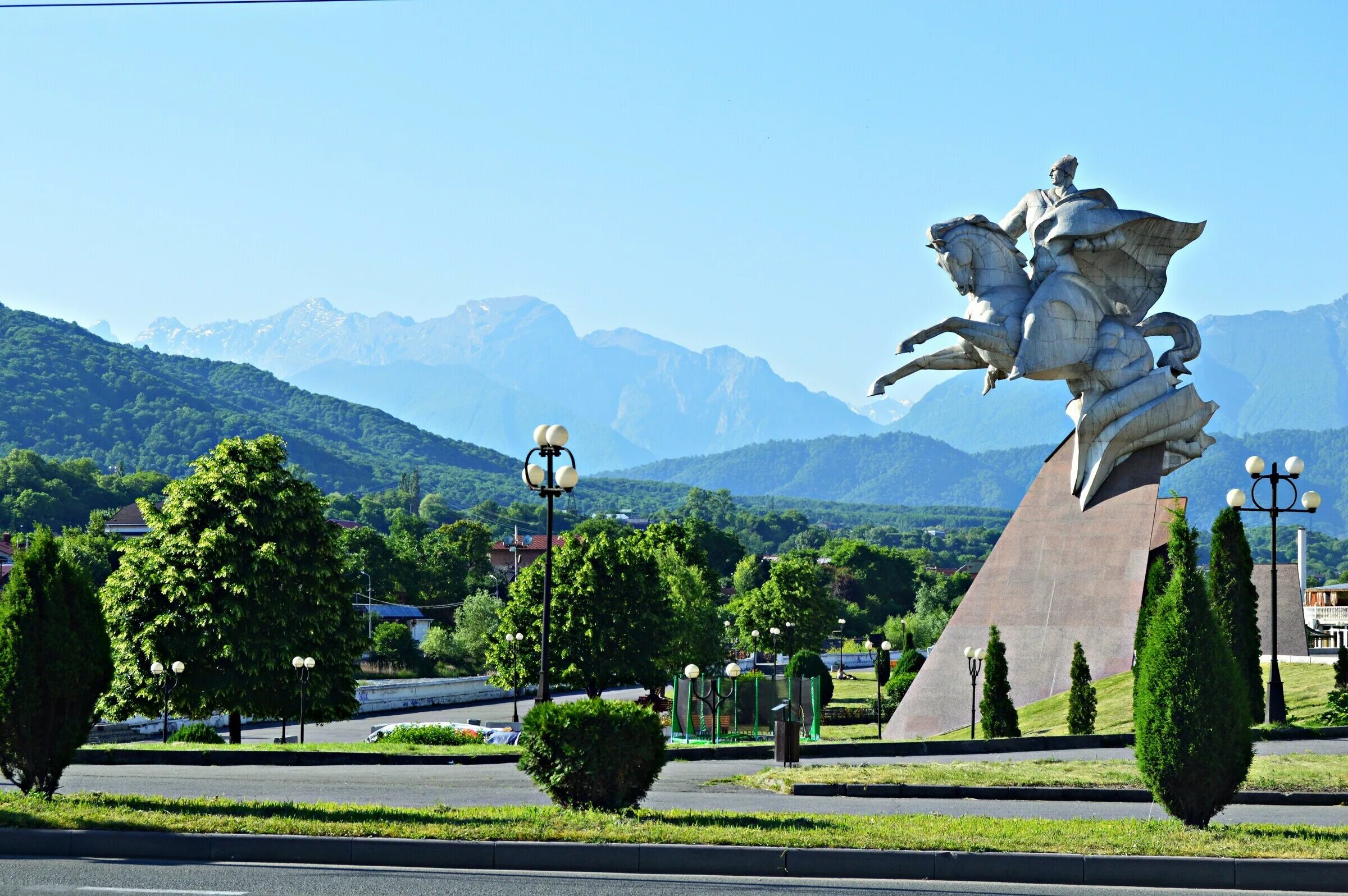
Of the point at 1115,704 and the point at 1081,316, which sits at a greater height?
the point at 1081,316

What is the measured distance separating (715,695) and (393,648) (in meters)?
58.3

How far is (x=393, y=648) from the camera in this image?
91625 millimetres

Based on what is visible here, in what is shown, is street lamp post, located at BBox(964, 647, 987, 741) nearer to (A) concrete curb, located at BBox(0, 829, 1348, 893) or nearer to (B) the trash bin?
(B) the trash bin

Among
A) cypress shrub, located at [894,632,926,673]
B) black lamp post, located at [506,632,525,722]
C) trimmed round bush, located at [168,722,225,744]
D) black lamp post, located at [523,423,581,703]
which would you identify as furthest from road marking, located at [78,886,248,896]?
cypress shrub, located at [894,632,926,673]

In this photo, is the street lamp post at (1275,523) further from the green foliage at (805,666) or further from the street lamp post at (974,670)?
the green foliage at (805,666)

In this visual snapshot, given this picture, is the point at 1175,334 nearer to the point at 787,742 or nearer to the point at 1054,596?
the point at 1054,596

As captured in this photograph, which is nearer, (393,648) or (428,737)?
(428,737)

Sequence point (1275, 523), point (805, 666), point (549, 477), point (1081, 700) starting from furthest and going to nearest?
1. point (805, 666)
2. point (1081, 700)
3. point (1275, 523)
4. point (549, 477)

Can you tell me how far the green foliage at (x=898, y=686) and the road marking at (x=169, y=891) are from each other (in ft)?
137

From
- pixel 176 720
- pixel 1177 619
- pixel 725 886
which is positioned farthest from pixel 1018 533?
pixel 176 720

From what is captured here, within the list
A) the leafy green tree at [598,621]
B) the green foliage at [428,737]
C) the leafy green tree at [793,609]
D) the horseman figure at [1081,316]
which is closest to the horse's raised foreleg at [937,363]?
the horseman figure at [1081,316]

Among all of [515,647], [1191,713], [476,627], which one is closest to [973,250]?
[1191,713]

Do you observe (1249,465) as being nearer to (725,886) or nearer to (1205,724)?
(1205,724)

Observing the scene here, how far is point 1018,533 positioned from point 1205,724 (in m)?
25.2
